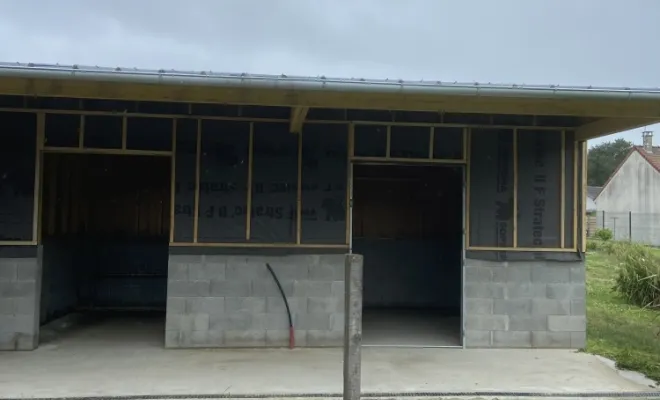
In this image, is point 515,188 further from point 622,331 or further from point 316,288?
point 622,331

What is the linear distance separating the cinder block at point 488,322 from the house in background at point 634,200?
2824 cm

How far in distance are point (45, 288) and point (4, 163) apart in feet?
7.50

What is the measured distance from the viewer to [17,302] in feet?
23.0

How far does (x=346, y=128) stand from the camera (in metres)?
7.51

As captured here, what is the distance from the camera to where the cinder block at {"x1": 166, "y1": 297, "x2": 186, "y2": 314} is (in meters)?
7.24

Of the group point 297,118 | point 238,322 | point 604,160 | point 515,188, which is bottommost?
point 238,322

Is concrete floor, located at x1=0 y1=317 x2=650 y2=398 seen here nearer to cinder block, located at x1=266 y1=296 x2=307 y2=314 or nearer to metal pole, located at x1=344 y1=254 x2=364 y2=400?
cinder block, located at x1=266 y1=296 x2=307 y2=314

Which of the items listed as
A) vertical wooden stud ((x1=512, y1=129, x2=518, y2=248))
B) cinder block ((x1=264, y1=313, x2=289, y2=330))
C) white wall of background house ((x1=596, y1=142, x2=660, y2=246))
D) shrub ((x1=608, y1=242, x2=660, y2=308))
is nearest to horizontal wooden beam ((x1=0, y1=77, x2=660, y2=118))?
vertical wooden stud ((x1=512, y1=129, x2=518, y2=248))

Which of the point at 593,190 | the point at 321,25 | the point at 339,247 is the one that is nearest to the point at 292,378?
the point at 339,247

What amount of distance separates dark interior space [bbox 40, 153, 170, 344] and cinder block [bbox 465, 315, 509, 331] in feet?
16.9

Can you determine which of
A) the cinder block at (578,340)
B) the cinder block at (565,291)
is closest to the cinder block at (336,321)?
the cinder block at (565,291)

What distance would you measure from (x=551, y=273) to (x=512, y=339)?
981mm

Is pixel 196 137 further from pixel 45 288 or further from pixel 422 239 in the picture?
pixel 422 239

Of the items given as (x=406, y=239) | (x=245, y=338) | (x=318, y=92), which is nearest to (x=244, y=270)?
(x=245, y=338)
